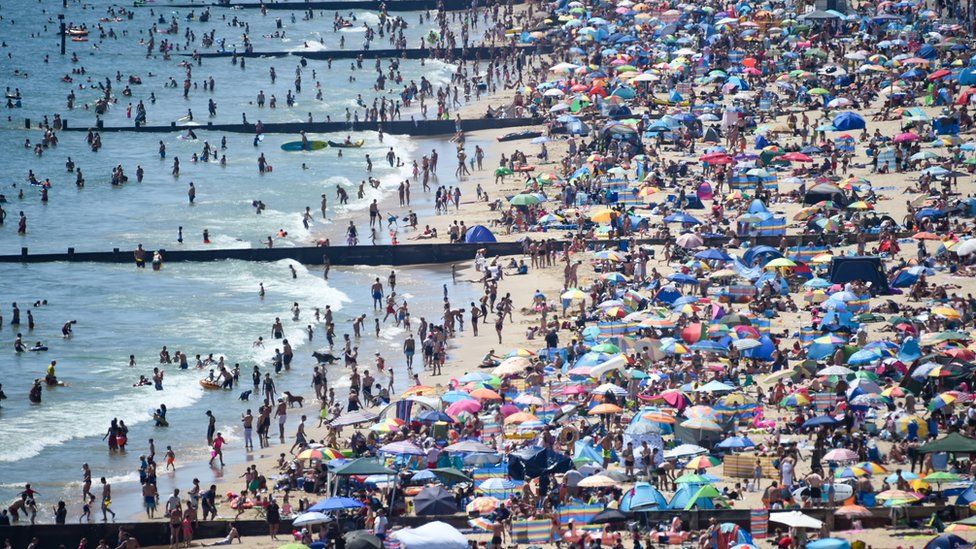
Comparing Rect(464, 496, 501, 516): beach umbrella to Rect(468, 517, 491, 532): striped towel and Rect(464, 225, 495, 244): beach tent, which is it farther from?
Rect(464, 225, 495, 244): beach tent

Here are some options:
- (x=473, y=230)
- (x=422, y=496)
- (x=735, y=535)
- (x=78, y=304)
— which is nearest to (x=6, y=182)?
(x=78, y=304)

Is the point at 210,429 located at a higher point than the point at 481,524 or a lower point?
lower

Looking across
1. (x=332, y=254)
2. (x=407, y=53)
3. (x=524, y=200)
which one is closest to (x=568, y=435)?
(x=524, y=200)

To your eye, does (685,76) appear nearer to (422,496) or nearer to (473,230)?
(473,230)

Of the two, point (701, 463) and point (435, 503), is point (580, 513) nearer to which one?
point (435, 503)

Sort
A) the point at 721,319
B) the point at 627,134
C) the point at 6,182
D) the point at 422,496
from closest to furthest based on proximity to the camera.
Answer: the point at 422,496
the point at 721,319
the point at 627,134
the point at 6,182
